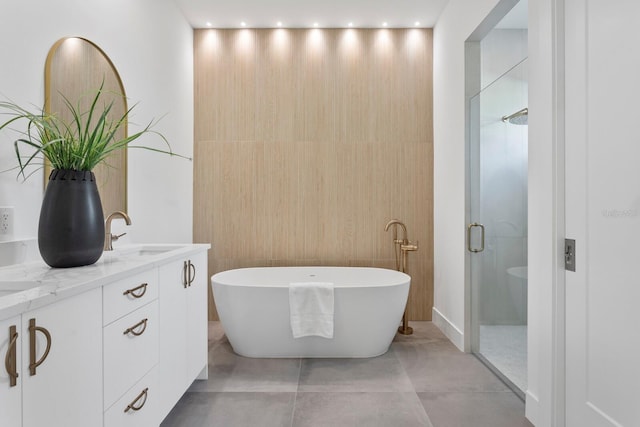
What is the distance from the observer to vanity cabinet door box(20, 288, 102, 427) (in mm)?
882

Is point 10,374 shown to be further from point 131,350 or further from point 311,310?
point 311,310

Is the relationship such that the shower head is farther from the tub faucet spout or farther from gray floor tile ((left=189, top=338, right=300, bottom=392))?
gray floor tile ((left=189, top=338, right=300, bottom=392))

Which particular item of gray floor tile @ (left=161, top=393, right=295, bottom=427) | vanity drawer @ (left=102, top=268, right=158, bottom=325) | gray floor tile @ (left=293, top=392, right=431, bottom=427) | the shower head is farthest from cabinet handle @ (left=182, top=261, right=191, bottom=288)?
the shower head

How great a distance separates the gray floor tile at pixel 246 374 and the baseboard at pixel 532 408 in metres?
1.28

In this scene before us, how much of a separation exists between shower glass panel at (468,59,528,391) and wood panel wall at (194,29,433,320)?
0.83 m

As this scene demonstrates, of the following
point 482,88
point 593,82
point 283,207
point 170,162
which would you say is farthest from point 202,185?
point 593,82

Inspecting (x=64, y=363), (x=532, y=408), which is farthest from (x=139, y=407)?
(x=532, y=408)

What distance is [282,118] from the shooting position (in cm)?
361

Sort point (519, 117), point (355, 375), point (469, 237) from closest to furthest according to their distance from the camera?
point (519, 117), point (355, 375), point (469, 237)

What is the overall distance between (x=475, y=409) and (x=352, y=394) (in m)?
0.68

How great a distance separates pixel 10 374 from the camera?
0.81m

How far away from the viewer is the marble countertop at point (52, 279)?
2.84 feet

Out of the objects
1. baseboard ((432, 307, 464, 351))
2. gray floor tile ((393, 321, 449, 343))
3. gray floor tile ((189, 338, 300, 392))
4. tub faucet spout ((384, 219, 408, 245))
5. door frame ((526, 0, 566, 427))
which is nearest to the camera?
door frame ((526, 0, 566, 427))

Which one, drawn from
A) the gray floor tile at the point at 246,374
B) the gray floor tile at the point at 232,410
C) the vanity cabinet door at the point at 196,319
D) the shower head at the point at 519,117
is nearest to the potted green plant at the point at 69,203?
the vanity cabinet door at the point at 196,319
